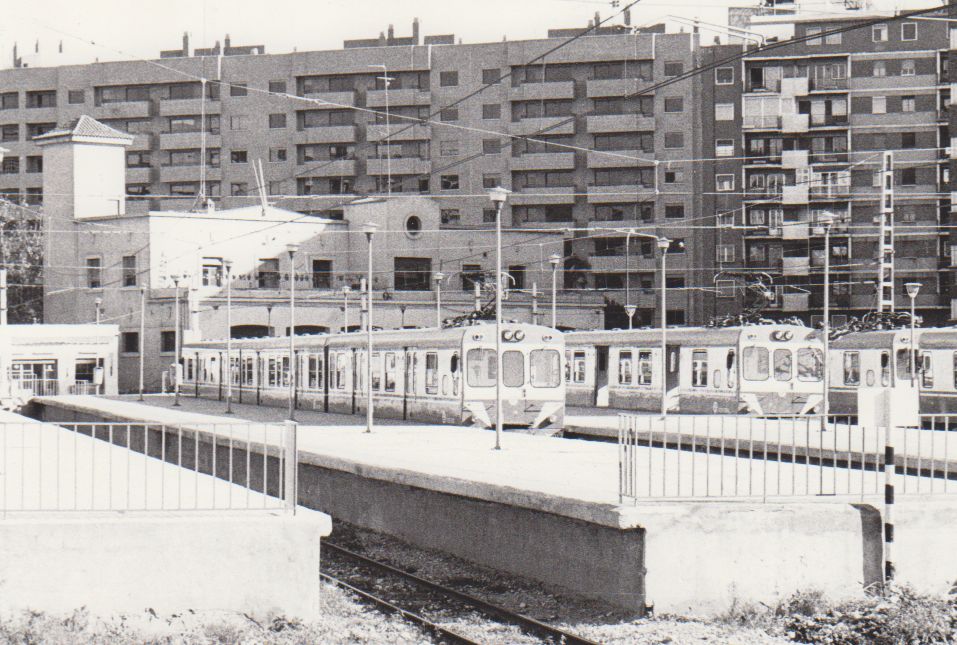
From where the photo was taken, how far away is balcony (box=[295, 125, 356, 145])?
89.9 metres

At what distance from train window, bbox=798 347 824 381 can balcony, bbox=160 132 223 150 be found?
207ft

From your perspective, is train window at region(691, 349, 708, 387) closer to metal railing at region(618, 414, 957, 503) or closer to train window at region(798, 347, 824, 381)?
train window at region(798, 347, 824, 381)

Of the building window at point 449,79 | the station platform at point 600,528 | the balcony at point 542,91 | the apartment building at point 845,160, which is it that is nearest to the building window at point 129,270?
the building window at point 449,79

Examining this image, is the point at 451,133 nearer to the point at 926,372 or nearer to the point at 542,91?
the point at 542,91

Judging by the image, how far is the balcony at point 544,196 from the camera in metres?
86.9

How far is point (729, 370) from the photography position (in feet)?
119

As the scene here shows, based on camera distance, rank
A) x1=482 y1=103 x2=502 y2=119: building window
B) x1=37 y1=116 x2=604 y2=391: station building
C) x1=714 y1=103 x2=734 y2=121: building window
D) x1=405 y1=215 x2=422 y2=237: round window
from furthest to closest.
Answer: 1. x1=482 y1=103 x2=502 y2=119: building window
2. x1=714 y1=103 x2=734 y2=121: building window
3. x1=405 y1=215 x2=422 y2=237: round window
4. x1=37 y1=116 x2=604 y2=391: station building

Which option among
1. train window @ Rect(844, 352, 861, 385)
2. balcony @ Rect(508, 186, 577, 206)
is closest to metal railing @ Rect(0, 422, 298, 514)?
train window @ Rect(844, 352, 861, 385)

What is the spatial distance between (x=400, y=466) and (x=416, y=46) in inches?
2823

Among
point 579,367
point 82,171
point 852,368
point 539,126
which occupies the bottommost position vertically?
point 579,367

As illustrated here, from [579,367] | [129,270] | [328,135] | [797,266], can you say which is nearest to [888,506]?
[579,367]

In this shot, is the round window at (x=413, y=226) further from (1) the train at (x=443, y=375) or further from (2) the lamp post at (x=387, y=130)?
(1) the train at (x=443, y=375)

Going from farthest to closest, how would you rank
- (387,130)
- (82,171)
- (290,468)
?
1. (387,130)
2. (82,171)
3. (290,468)

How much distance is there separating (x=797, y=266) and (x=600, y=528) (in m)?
67.3
